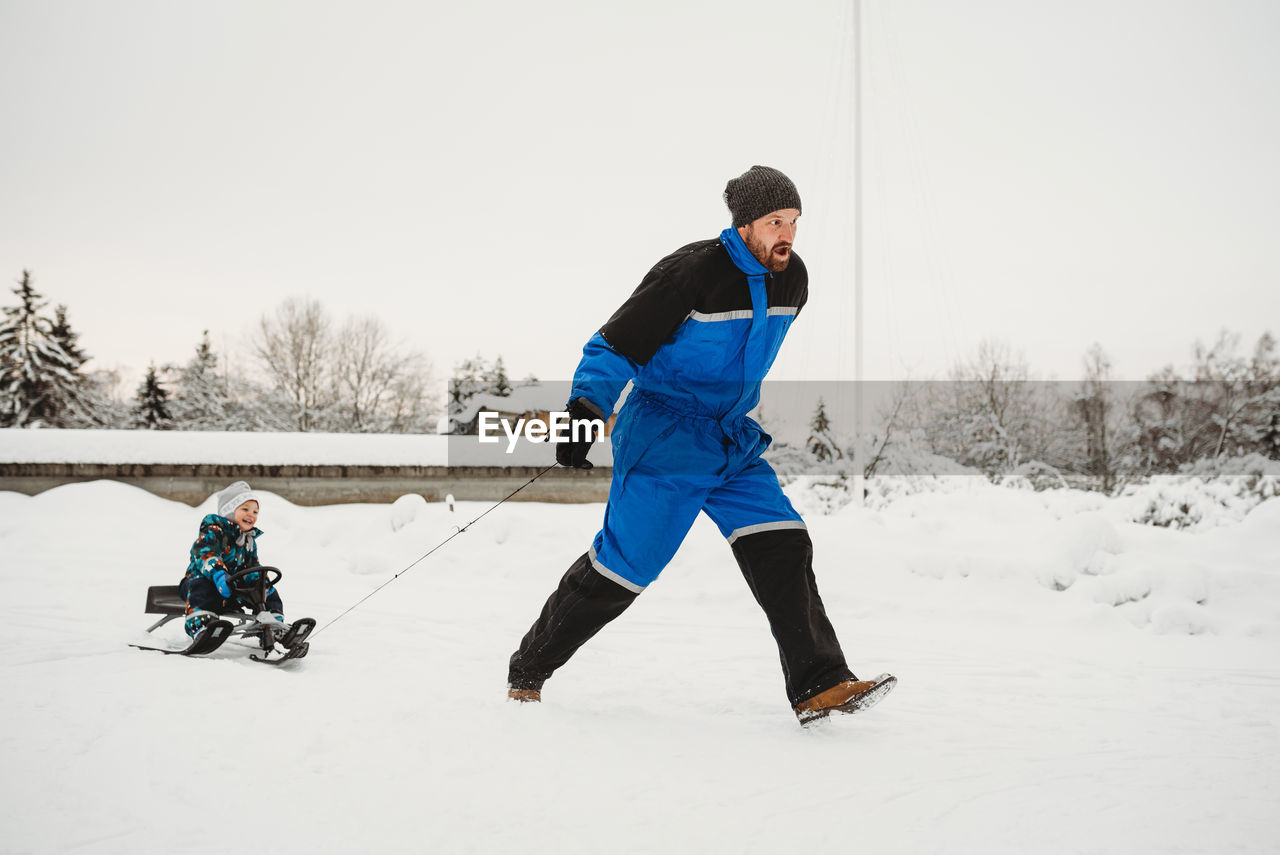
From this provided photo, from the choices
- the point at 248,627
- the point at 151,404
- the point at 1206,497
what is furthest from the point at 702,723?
the point at 151,404

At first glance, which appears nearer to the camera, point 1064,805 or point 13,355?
point 1064,805

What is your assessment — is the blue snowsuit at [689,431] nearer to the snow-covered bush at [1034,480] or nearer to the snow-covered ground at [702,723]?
the snow-covered ground at [702,723]

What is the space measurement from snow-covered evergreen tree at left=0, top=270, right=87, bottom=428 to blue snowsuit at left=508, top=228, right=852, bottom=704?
35858 millimetres

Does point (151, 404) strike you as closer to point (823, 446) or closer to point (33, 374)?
point (33, 374)

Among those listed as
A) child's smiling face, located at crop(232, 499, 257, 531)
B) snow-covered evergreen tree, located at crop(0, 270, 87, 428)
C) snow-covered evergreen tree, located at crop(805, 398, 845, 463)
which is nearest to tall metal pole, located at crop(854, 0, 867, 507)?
snow-covered evergreen tree, located at crop(805, 398, 845, 463)

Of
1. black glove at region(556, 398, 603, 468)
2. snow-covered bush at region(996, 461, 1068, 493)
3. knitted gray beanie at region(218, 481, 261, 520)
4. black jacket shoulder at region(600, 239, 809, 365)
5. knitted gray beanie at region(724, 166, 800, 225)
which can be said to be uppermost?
knitted gray beanie at region(724, 166, 800, 225)

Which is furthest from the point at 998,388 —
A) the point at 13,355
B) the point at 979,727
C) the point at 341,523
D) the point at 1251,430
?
the point at 13,355

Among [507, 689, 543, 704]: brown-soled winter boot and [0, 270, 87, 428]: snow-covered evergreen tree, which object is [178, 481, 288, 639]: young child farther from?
[0, 270, 87, 428]: snow-covered evergreen tree

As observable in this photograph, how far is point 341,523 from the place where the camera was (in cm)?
939

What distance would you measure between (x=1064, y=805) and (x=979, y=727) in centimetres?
87

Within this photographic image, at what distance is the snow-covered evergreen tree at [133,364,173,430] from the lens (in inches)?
1433

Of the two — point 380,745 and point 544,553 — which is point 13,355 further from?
point 380,745

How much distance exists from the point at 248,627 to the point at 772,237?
3.36m

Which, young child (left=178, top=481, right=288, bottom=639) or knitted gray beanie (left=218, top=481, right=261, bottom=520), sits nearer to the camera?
Result: young child (left=178, top=481, right=288, bottom=639)
